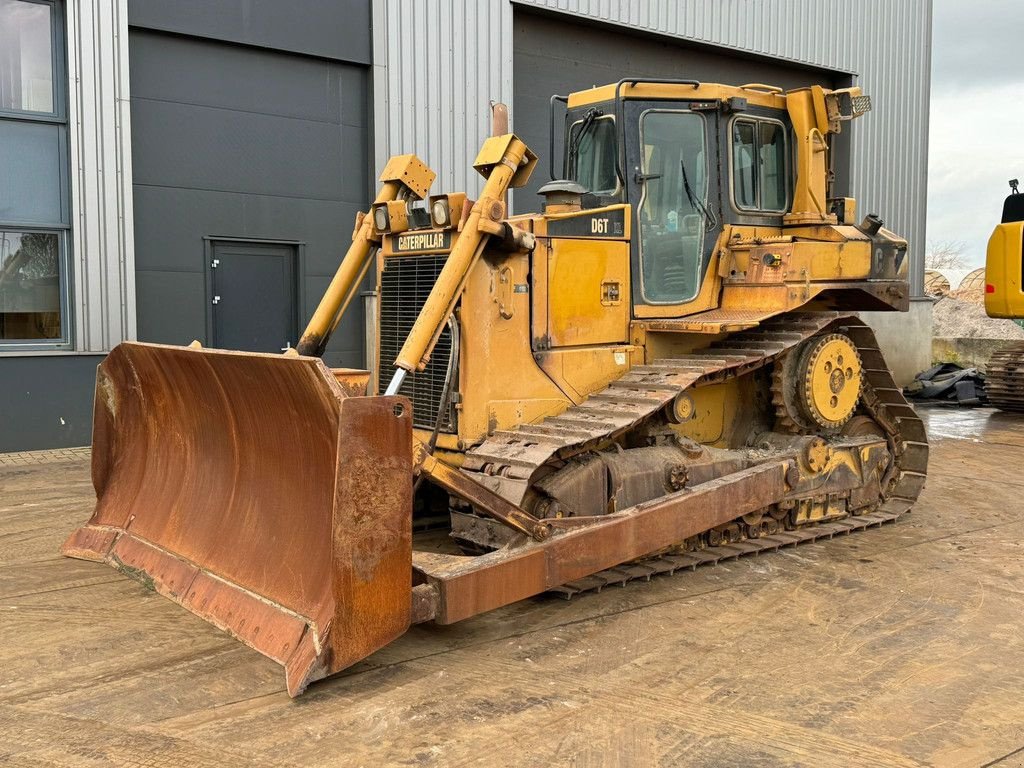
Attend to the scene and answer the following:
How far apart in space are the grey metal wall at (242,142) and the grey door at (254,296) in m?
0.16

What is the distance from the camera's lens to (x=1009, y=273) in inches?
515

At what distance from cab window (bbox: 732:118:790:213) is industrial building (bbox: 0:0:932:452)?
604 centimetres

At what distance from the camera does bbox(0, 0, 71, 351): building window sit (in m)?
10.2

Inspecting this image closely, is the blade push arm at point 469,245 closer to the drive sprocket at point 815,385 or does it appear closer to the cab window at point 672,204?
the cab window at point 672,204

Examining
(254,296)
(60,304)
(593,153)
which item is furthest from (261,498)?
(254,296)

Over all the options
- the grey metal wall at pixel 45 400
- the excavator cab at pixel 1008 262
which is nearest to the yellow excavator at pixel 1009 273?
the excavator cab at pixel 1008 262

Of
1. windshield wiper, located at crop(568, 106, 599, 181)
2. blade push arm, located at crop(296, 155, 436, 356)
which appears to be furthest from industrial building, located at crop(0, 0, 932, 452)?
windshield wiper, located at crop(568, 106, 599, 181)

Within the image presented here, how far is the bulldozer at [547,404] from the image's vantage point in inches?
178

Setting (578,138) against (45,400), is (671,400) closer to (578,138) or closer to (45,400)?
(578,138)

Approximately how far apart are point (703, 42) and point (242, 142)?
7.36 metres

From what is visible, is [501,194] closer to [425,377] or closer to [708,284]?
[425,377]

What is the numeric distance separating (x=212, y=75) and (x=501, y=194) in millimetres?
6830

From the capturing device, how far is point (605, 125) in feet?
22.4

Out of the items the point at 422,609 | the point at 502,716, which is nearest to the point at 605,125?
the point at 422,609
